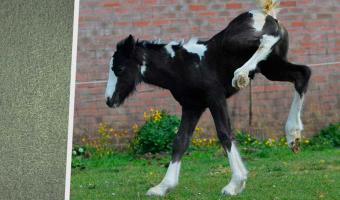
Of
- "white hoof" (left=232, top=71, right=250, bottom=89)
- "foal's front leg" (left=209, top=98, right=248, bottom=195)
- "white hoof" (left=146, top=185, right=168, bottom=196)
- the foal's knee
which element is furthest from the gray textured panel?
the foal's knee

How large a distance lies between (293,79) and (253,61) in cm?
65

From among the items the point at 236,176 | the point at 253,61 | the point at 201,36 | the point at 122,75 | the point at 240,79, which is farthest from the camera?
the point at 201,36

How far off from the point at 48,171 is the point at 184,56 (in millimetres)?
3767

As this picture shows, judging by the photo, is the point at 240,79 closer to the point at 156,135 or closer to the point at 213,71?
the point at 213,71

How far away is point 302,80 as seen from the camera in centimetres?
805

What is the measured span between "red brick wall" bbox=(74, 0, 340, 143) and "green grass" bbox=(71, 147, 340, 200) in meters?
0.72

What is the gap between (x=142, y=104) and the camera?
1225cm

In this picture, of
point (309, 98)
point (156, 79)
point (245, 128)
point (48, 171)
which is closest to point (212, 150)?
point (245, 128)

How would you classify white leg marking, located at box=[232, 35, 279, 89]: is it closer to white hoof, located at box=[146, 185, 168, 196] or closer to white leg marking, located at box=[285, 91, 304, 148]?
white leg marking, located at box=[285, 91, 304, 148]

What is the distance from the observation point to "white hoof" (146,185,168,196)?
810 cm

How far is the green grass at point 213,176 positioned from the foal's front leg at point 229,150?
4.4 inches

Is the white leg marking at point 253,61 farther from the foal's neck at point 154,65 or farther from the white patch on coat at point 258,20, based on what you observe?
the foal's neck at point 154,65

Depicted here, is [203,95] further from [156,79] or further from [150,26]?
[150,26]

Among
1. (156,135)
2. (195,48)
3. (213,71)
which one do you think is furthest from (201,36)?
(213,71)
